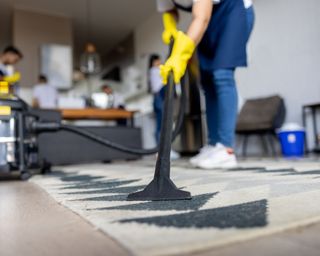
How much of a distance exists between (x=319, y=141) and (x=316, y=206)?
9.83 feet

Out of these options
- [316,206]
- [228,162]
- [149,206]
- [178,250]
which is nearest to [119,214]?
[149,206]

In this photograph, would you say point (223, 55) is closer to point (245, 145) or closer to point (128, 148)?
point (128, 148)

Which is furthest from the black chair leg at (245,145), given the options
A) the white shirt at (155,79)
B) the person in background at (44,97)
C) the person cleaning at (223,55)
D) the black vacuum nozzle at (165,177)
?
the black vacuum nozzle at (165,177)

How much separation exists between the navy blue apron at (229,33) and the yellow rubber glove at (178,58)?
62cm

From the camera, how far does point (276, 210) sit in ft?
1.76

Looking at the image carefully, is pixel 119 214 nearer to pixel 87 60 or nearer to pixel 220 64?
pixel 220 64

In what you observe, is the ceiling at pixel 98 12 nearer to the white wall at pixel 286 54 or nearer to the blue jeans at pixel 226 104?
the white wall at pixel 286 54

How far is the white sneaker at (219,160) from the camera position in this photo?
1482 mm

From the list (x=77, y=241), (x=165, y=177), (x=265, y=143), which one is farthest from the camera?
(x=265, y=143)

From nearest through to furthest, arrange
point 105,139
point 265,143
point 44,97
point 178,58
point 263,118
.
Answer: point 178,58 → point 105,139 → point 263,118 → point 265,143 → point 44,97

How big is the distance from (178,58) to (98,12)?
546 cm

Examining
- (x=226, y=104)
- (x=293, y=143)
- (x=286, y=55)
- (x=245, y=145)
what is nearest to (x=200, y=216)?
(x=226, y=104)

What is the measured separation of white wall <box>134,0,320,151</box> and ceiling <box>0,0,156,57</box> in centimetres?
237

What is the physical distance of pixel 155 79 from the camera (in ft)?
12.6
